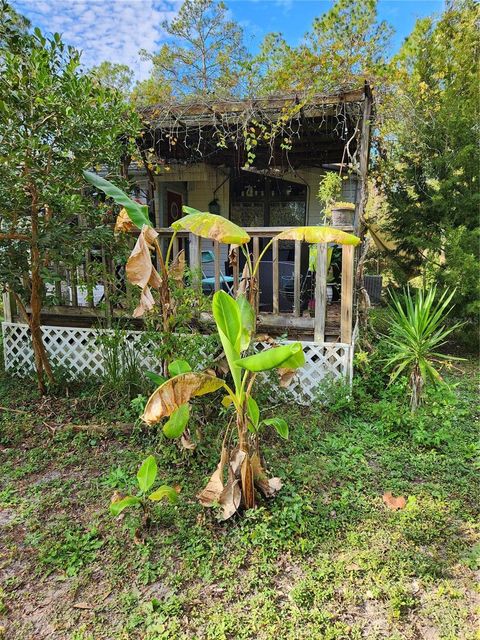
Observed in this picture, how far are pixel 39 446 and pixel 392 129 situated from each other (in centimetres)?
712

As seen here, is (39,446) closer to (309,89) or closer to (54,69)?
(54,69)

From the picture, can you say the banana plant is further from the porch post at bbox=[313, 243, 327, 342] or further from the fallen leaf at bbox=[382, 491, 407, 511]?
the porch post at bbox=[313, 243, 327, 342]

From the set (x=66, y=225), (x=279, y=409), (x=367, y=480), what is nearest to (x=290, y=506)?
(x=367, y=480)

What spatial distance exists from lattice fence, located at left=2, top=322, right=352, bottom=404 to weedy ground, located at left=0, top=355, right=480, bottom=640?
0.68m

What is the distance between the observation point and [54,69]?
3.41 meters

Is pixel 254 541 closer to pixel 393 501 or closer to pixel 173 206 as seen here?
pixel 393 501

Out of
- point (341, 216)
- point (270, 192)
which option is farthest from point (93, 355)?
point (270, 192)

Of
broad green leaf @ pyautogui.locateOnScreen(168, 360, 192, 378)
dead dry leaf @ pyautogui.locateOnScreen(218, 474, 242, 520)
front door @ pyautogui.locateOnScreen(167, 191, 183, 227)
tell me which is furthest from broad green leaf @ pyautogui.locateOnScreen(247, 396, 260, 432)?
front door @ pyautogui.locateOnScreen(167, 191, 183, 227)

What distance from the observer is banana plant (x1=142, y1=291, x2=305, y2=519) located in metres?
2.25

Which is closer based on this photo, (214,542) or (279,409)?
(214,542)

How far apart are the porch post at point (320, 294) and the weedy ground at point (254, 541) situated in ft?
3.58

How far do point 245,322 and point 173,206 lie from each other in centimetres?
Answer: 808

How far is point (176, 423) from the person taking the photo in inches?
94.5

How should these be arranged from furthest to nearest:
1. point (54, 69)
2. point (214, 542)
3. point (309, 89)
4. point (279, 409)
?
point (309, 89) → point (279, 409) → point (54, 69) → point (214, 542)
